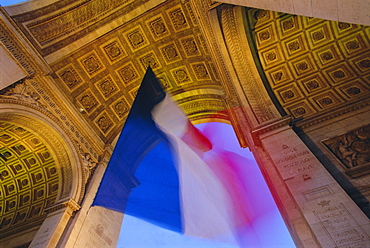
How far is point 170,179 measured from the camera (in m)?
5.09

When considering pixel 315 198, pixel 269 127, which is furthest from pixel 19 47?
pixel 315 198

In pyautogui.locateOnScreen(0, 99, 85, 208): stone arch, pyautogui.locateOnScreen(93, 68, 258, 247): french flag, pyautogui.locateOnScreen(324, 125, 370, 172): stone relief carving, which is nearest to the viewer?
pyautogui.locateOnScreen(93, 68, 258, 247): french flag

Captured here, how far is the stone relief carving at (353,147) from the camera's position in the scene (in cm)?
594

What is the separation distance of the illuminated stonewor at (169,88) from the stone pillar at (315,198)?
0.12 ft

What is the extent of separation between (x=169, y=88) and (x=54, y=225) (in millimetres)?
8082

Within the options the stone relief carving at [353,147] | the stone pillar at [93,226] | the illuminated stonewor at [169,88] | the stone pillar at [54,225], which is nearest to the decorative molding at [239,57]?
the illuminated stonewor at [169,88]

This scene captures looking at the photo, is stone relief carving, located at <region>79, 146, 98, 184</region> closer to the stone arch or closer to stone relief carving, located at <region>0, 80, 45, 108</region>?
the stone arch

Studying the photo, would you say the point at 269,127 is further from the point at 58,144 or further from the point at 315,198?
the point at 58,144

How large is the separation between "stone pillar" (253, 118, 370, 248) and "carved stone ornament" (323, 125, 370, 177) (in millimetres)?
966

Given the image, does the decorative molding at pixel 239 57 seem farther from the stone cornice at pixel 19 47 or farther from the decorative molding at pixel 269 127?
the stone cornice at pixel 19 47

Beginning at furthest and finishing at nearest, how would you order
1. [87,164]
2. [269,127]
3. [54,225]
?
[87,164], [54,225], [269,127]

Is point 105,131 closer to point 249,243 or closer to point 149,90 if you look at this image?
point 149,90

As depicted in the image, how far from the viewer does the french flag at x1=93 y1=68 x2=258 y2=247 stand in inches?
173

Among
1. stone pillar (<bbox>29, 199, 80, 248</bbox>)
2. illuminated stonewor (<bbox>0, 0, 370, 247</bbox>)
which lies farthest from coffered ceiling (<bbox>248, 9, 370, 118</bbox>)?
stone pillar (<bbox>29, 199, 80, 248</bbox>)
